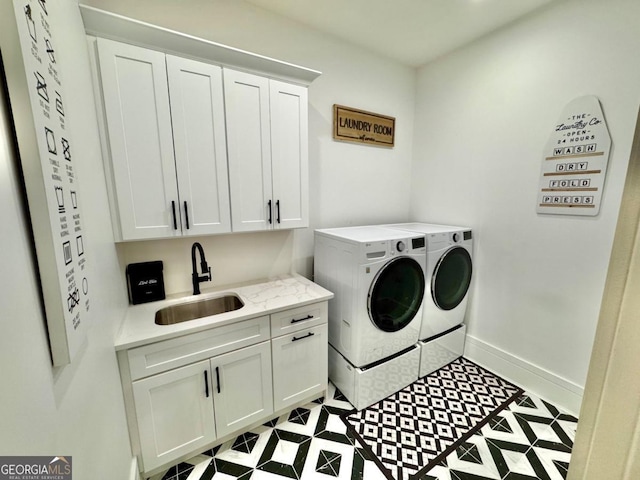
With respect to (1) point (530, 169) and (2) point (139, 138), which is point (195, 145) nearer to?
(2) point (139, 138)

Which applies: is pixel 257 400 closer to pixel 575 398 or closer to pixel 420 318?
pixel 420 318

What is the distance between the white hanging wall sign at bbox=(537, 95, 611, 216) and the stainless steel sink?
2292 millimetres

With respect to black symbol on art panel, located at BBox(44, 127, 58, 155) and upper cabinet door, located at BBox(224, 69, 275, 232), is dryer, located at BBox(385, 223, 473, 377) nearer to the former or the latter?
upper cabinet door, located at BBox(224, 69, 275, 232)

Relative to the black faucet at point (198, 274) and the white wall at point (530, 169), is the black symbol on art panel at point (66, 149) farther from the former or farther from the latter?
the white wall at point (530, 169)

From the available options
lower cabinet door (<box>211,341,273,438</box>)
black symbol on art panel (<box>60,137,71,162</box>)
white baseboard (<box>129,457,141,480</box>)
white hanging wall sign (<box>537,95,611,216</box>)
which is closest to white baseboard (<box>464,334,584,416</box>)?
white hanging wall sign (<box>537,95,611,216</box>)

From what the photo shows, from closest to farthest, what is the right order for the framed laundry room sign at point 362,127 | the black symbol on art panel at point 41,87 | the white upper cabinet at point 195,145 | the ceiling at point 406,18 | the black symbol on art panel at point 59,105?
the black symbol on art panel at point 41,87 → the black symbol on art panel at point 59,105 → the white upper cabinet at point 195,145 → the ceiling at point 406,18 → the framed laundry room sign at point 362,127

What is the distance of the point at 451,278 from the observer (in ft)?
7.15

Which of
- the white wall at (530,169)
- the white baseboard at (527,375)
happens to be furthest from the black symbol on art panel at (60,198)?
the white baseboard at (527,375)

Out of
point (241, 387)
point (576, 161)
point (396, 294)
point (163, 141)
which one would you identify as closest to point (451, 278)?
point (396, 294)

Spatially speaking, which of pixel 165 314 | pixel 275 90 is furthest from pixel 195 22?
pixel 165 314

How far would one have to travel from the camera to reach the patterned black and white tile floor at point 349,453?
1.42m

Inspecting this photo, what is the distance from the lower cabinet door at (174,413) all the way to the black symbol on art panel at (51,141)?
111 centimetres

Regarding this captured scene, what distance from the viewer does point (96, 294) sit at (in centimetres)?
97

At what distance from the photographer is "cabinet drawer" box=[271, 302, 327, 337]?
1593 mm
